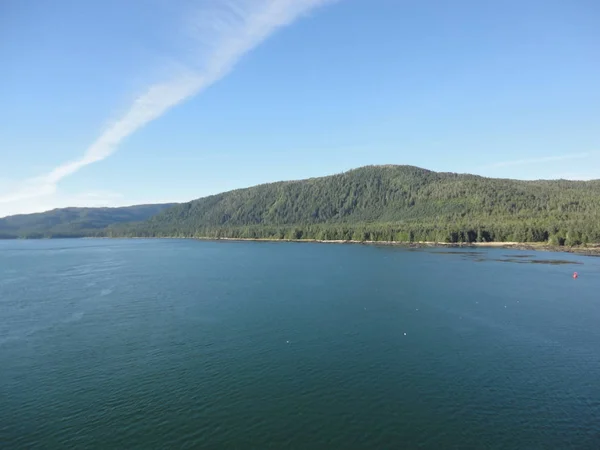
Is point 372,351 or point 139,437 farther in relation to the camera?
point 372,351

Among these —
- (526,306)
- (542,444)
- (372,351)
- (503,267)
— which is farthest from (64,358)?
(503,267)

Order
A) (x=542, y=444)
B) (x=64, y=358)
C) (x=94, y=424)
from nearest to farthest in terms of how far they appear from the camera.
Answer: (x=542, y=444) < (x=94, y=424) < (x=64, y=358)

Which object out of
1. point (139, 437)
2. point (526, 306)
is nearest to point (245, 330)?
point (139, 437)

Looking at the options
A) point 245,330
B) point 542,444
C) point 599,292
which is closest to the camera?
point 542,444

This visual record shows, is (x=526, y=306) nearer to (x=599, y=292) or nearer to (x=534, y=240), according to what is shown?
(x=599, y=292)

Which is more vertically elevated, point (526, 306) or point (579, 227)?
point (579, 227)

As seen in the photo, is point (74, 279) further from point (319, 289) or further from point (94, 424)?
point (94, 424)
